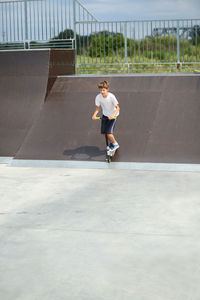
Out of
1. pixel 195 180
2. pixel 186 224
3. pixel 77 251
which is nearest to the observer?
pixel 77 251

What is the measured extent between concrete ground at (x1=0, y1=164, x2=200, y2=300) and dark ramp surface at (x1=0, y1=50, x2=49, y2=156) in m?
3.14

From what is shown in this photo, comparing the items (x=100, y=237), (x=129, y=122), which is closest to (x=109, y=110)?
(x=129, y=122)

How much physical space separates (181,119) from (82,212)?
5420 mm

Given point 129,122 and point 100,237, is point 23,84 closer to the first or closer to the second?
point 129,122

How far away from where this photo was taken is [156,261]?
510 cm

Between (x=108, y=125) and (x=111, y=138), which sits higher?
(x=108, y=125)

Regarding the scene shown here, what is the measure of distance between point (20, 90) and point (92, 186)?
565cm

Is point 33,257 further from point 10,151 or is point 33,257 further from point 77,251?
point 10,151

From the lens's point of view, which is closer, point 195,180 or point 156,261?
point 156,261

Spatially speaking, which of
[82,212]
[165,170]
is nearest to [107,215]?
[82,212]

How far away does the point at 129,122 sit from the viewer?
38.8 ft

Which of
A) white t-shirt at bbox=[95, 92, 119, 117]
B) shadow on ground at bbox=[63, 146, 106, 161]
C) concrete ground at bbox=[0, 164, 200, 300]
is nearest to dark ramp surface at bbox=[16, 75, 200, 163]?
shadow on ground at bbox=[63, 146, 106, 161]

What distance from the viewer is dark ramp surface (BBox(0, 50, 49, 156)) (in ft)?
40.9

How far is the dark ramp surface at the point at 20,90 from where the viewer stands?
1248 centimetres
